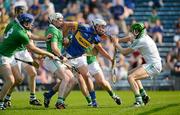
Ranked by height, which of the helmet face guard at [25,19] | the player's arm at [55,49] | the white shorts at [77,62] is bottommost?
the white shorts at [77,62]

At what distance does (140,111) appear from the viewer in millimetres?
16844

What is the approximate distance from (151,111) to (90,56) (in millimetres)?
3539

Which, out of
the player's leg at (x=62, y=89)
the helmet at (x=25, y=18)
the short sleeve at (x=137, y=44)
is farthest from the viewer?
the short sleeve at (x=137, y=44)

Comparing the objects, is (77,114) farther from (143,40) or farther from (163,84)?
(163,84)

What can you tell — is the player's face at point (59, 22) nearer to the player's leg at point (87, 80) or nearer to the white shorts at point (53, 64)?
the white shorts at point (53, 64)

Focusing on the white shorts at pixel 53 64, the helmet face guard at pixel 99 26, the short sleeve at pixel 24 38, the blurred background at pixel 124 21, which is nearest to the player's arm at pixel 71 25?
the helmet face guard at pixel 99 26

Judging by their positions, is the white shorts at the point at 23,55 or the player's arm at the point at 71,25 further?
the white shorts at the point at 23,55

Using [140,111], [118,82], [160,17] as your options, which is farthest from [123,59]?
[140,111]

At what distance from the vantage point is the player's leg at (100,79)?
1923cm

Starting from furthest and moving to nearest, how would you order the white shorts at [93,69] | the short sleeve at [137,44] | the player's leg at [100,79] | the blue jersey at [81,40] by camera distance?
the white shorts at [93,69] < the player's leg at [100,79] < the blue jersey at [81,40] < the short sleeve at [137,44]

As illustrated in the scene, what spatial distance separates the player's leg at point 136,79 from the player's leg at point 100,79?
1.09 meters

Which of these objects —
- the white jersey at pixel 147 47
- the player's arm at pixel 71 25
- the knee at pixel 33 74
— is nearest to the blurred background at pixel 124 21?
the knee at pixel 33 74

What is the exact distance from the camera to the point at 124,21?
32.9 metres

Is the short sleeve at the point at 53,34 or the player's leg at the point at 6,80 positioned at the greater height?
the short sleeve at the point at 53,34
